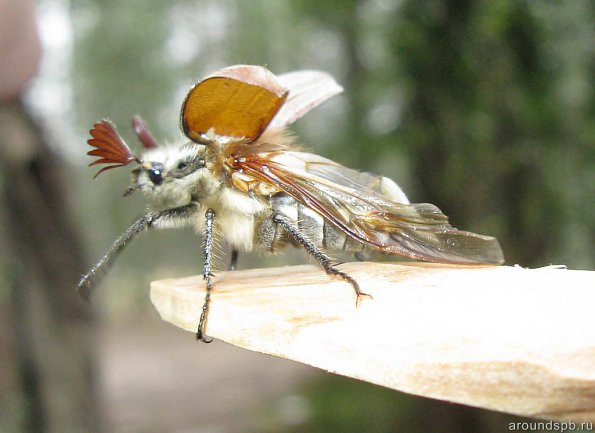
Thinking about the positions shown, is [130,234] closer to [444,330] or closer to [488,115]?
[444,330]

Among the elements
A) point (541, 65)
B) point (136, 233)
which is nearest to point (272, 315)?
point (136, 233)

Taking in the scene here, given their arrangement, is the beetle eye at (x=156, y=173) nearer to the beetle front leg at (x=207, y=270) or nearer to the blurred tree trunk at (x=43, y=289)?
the beetle front leg at (x=207, y=270)

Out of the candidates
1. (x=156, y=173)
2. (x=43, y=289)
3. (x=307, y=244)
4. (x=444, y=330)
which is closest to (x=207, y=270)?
(x=307, y=244)

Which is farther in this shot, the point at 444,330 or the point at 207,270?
the point at 207,270

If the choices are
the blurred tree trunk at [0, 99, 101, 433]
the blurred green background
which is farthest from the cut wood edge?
the blurred tree trunk at [0, 99, 101, 433]

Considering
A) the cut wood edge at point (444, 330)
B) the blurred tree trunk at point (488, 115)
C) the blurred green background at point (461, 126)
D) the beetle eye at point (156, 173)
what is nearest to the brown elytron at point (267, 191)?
the beetle eye at point (156, 173)
